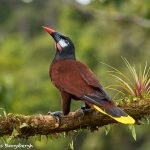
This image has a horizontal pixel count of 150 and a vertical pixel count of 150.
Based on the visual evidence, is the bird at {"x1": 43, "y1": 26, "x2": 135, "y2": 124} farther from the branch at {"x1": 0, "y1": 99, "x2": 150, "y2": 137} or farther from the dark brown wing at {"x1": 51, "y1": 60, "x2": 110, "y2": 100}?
the branch at {"x1": 0, "y1": 99, "x2": 150, "y2": 137}

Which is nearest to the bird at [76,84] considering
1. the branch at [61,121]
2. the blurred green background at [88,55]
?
the branch at [61,121]

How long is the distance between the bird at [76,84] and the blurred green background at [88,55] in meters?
4.40

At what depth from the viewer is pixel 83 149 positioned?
76.7ft

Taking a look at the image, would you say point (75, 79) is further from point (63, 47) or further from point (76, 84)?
point (63, 47)

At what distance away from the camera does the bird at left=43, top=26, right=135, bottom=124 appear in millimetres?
6070

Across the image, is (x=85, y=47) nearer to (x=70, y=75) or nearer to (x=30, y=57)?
(x=30, y=57)

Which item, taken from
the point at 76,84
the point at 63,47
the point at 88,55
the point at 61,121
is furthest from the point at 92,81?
the point at 88,55

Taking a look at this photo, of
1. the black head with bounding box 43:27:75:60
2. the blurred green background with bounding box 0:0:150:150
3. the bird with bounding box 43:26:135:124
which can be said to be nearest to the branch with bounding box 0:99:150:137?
the bird with bounding box 43:26:135:124

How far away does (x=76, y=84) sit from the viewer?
20.9 ft

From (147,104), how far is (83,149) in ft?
56.5

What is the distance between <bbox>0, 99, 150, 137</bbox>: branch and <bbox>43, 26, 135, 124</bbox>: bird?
0.33 feet

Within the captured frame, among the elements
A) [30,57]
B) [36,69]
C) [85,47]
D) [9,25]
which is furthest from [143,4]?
[9,25]

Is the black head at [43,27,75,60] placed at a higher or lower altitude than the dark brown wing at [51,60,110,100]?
higher

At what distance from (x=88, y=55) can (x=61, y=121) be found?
22.6 m
